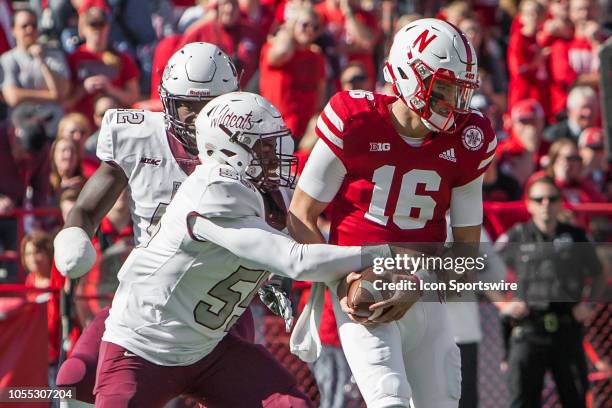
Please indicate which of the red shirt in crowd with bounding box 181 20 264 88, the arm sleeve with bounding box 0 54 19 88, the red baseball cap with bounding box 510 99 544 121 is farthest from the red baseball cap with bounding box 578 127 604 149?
the arm sleeve with bounding box 0 54 19 88

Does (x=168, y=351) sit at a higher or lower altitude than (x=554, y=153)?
higher

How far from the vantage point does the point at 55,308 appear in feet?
21.0

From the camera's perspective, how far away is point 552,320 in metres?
7.06

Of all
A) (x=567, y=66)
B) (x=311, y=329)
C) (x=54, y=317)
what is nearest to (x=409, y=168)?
(x=311, y=329)

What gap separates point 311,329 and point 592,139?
4.98 metres

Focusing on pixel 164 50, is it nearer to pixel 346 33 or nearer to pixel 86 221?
pixel 346 33

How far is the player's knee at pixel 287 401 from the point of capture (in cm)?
452

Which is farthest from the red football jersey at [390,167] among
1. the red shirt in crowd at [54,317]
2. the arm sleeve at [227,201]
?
the red shirt in crowd at [54,317]

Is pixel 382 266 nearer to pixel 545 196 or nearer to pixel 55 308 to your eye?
pixel 55 308

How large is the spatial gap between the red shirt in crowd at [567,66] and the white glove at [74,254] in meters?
5.92

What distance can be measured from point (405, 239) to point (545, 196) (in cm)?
273

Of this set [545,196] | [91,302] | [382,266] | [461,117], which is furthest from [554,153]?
[382,266]

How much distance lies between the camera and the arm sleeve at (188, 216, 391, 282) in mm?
4211

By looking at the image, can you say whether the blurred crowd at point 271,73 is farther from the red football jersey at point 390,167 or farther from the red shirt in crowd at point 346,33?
the red football jersey at point 390,167
